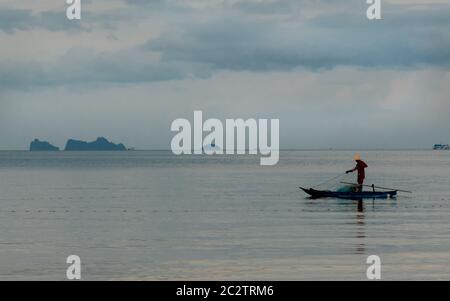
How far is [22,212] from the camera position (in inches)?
2410

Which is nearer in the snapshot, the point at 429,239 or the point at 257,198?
the point at 429,239

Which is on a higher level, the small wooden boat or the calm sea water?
the small wooden boat

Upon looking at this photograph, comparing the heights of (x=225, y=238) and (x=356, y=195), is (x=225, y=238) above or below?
below

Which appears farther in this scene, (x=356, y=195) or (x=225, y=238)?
(x=356, y=195)

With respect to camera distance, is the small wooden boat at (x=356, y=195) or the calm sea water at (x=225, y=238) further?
the small wooden boat at (x=356, y=195)

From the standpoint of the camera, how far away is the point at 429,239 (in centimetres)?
4109

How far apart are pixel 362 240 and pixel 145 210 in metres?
25.1

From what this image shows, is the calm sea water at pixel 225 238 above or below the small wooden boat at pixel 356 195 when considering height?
below

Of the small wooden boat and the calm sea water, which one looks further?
the small wooden boat

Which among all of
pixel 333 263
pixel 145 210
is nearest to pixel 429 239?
pixel 333 263
